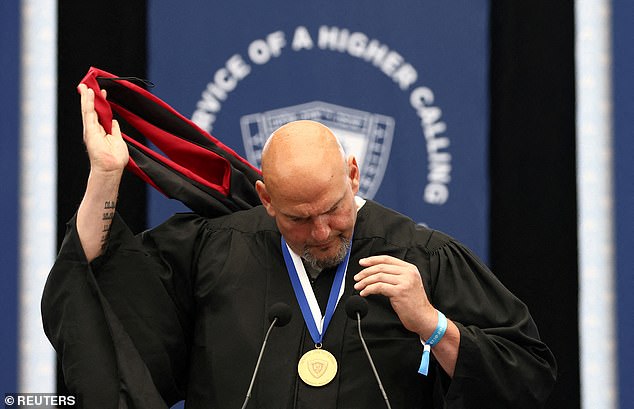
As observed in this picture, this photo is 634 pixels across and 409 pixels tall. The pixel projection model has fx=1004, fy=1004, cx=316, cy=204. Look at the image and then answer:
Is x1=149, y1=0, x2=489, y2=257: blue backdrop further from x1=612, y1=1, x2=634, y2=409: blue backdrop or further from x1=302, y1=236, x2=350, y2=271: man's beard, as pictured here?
x1=302, y1=236, x2=350, y2=271: man's beard

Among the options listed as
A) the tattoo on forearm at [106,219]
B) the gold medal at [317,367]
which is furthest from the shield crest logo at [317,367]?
the tattoo on forearm at [106,219]

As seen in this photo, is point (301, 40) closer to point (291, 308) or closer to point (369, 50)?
point (369, 50)

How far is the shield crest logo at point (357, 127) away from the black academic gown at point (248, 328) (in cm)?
109

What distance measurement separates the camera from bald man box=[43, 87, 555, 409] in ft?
8.99

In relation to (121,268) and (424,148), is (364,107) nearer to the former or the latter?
(424,148)

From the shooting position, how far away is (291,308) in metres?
2.66

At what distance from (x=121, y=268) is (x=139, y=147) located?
0.42 meters

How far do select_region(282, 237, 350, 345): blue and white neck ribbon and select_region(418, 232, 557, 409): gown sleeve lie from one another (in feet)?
0.89

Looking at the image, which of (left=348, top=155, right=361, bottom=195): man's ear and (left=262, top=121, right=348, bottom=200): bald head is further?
(left=348, top=155, right=361, bottom=195): man's ear

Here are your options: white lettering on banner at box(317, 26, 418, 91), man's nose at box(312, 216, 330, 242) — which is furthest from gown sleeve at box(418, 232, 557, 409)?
white lettering on banner at box(317, 26, 418, 91)

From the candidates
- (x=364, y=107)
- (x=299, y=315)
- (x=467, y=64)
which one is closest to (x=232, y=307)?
(x=299, y=315)

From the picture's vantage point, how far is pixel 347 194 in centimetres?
279

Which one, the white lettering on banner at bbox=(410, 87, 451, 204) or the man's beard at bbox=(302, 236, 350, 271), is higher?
the white lettering on banner at bbox=(410, 87, 451, 204)

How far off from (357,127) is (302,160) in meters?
1.46
